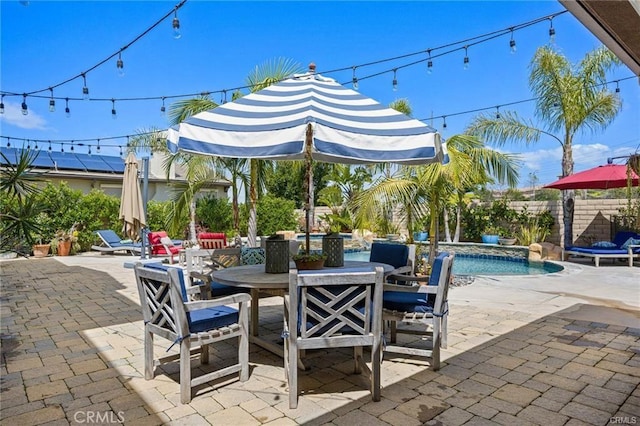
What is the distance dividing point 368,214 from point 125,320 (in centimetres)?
415

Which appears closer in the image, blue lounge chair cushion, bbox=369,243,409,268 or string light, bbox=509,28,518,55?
blue lounge chair cushion, bbox=369,243,409,268

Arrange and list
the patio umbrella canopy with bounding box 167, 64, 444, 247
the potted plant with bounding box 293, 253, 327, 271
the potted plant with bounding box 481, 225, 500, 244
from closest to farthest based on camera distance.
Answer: the patio umbrella canopy with bounding box 167, 64, 444, 247 → the potted plant with bounding box 293, 253, 327, 271 → the potted plant with bounding box 481, 225, 500, 244

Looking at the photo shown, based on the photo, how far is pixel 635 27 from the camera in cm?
255

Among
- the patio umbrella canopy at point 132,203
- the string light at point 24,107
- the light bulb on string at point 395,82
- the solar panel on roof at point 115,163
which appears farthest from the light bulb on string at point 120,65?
the solar panel on roof at point 115,163

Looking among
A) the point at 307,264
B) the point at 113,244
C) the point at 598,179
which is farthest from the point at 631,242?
the point at 113,244

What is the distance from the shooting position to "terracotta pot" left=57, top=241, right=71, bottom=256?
484 inches

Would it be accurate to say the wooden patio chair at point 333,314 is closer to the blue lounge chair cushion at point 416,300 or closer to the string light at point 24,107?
the blue lounge chair cushion at point 416,300

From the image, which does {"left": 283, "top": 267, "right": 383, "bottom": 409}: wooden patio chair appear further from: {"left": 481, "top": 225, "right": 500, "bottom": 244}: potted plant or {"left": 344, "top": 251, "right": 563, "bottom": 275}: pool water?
{"left": 481, "top": 225, "right": 500, "bottom": 244}: potted plant

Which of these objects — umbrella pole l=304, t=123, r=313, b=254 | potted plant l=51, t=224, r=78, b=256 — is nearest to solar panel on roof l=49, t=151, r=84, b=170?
potted plant l=51, t=224, r=78, b=256

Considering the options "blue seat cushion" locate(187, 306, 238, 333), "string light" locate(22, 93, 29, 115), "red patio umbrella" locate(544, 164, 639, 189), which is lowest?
"blue seat cushion" locate(187, 306, 238, 333)

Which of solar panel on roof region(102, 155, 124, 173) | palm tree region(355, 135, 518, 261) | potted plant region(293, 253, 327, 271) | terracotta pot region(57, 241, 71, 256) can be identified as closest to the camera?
potted plant region(293, 253, 327, 271)

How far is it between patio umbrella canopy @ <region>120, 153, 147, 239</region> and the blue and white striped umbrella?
745 centimetres

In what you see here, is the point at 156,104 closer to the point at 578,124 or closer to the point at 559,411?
the point at 559,411

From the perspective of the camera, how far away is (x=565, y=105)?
10.9 meters
